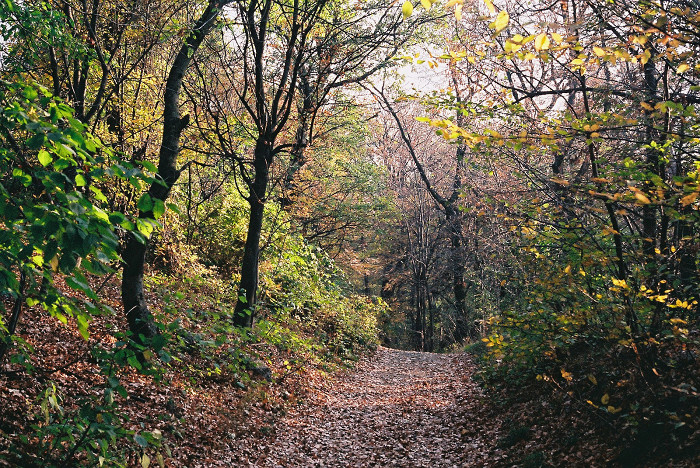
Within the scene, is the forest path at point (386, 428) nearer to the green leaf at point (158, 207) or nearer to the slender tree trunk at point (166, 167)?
the slender tree trunk at point (166, 167)

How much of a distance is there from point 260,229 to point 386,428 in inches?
172

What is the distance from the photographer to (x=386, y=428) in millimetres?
8633

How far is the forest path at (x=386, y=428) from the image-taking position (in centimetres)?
702

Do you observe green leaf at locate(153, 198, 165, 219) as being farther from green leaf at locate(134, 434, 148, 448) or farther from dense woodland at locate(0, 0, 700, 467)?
green leaf at locate(134, 434, 148, 448)

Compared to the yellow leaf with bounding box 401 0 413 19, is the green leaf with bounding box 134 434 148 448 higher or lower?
lower

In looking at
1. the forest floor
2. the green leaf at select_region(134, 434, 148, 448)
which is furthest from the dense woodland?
the forest floor

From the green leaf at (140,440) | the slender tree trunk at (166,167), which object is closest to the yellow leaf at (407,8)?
the green leaf at (140,440)

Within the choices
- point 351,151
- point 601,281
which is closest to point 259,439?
point 601,281

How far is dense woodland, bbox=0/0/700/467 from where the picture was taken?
303cm

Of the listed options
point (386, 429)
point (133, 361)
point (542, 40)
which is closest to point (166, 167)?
point (133, 361)

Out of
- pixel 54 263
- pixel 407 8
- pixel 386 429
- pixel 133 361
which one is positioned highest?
pixel 407 8

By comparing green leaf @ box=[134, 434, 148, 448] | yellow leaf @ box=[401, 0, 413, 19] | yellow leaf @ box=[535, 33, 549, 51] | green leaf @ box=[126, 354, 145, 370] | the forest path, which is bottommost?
the forest path

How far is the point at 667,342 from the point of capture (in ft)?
19.0

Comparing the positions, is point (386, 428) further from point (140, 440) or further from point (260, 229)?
point (140, 440)
